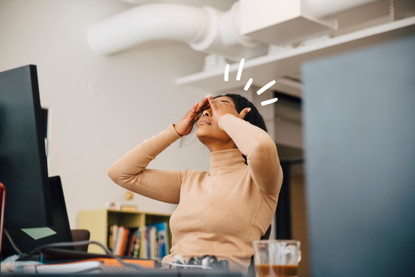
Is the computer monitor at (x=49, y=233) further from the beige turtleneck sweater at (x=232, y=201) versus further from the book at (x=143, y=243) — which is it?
the book at (x=143, y=243)

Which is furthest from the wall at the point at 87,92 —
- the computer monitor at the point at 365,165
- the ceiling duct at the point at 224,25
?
the computer monitor at the point at 365,165

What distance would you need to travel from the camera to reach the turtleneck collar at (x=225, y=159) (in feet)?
5.32

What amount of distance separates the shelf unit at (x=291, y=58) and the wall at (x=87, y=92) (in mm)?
426

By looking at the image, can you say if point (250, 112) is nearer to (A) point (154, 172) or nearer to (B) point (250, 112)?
(B) point (250, 112)

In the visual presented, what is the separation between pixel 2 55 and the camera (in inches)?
135

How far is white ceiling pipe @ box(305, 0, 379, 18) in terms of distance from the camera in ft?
9.39

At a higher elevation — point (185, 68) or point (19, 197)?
point (185, 68)

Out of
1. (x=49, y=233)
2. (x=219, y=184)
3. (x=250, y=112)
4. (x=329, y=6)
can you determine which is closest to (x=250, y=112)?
(x=250, y=112)

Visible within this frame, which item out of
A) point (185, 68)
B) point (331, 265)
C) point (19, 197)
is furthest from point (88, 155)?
point (331, 265)

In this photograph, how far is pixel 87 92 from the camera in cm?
394

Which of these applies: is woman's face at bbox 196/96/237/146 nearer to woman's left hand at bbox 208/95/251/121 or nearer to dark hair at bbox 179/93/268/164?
woman's left hand at bbox 208/95/251/121

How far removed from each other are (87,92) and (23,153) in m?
3.14

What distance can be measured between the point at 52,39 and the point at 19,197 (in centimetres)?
314

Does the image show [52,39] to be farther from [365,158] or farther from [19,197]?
[365,158]
